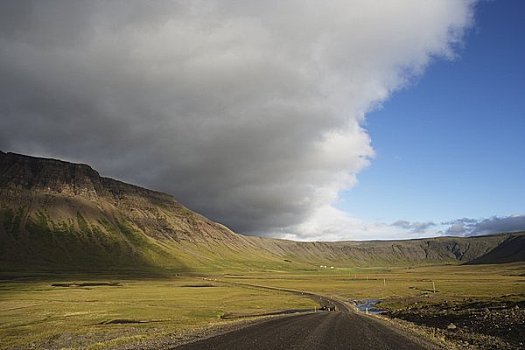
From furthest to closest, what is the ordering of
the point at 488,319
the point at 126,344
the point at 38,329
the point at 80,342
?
the point at 38,329 → the point at 488,319 → the point at 80,342 → the point at 126,344

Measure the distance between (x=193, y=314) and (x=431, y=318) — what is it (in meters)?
34.6

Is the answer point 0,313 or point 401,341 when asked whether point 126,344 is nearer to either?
point 401,341

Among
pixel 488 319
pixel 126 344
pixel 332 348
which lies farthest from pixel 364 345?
pixel 488 319

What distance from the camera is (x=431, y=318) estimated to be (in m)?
51.0

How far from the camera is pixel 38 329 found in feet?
154

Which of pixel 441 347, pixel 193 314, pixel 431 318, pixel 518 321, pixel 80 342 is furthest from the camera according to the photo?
pixel 193 314

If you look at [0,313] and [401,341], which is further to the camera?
[0,313]

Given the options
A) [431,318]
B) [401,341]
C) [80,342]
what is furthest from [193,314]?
[401,341]

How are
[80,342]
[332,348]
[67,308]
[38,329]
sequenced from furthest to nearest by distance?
[67,308] < [38,329] < [80,342] < [332,348]

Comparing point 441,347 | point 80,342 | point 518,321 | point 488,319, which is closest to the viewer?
point 441,347

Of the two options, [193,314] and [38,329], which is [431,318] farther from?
[38,329]

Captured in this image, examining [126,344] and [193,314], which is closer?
[126,344]

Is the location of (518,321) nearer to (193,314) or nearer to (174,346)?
(174,346)

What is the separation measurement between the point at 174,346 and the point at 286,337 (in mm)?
8754
